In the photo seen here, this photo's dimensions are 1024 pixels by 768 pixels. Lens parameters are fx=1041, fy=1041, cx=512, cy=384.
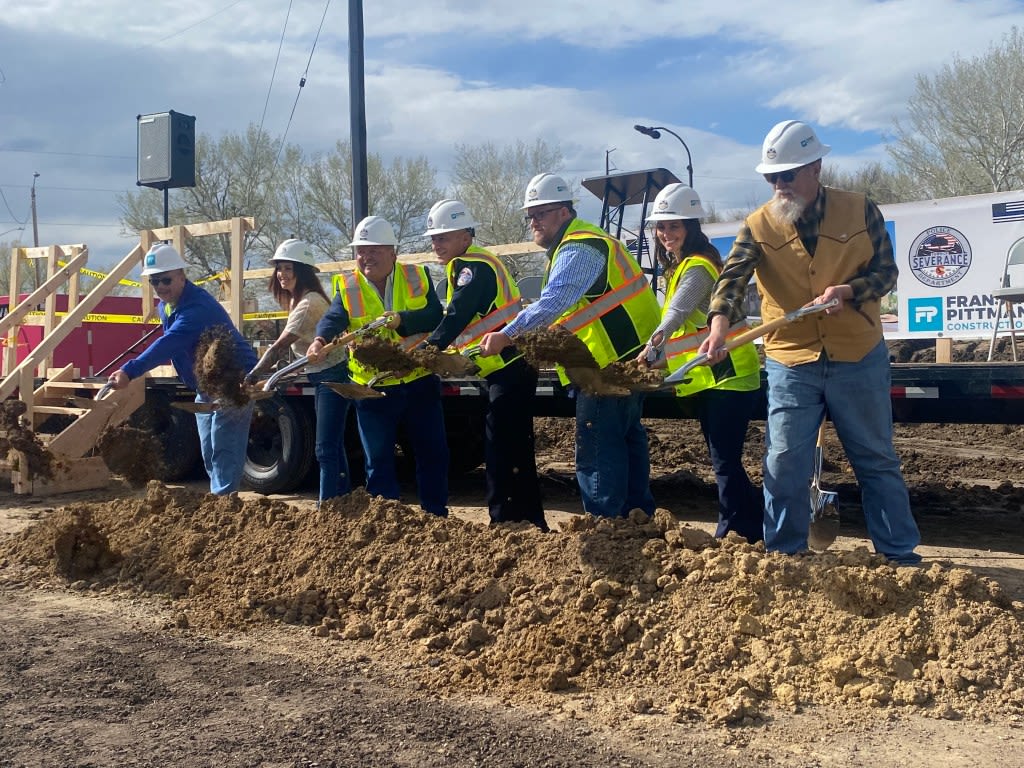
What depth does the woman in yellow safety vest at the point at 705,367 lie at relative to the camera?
507 cm

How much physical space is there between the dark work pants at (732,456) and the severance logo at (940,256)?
7.30 m

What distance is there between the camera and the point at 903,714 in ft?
11.1

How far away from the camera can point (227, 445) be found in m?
6.33

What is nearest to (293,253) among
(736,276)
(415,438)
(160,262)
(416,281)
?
(160,262)

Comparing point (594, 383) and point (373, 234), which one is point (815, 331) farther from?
point (373, 234)

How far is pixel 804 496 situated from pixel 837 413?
38 cm

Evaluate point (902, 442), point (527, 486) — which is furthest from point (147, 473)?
point (902, 442)

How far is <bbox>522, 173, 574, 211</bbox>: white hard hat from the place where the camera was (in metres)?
5.04

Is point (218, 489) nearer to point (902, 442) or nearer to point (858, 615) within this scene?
point (858, 615)

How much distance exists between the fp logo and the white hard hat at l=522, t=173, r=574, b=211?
7817mm

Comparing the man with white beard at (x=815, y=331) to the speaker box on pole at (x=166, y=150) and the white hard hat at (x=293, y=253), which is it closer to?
the white hard hat at (x=293, y=253)

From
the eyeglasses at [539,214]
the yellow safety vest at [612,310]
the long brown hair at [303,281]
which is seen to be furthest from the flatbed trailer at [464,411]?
the long brown hair at [303,281]

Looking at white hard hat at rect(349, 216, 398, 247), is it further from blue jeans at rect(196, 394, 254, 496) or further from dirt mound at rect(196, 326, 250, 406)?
blue jeans at rect(196, 394, 254, 496)

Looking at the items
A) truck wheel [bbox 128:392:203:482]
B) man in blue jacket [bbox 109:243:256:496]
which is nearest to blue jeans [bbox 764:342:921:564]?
man in blue jacket [bbox 109:243:256:496]
